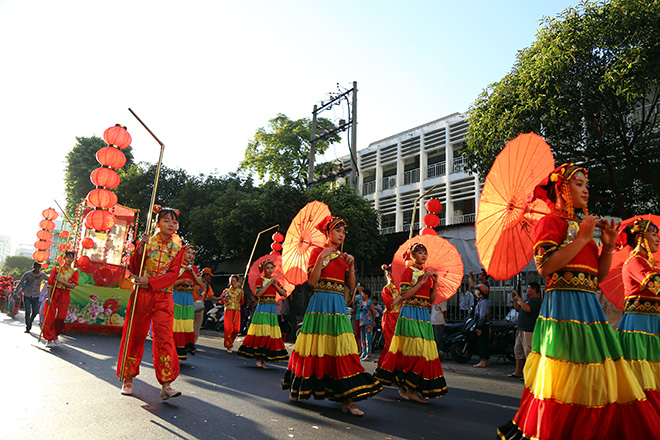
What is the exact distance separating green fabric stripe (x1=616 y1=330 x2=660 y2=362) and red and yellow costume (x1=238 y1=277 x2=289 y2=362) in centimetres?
594

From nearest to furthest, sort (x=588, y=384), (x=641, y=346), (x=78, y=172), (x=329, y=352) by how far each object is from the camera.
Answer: (x=588, y=384)
(x=641, y=346)
(x=329, y=352)
(x=78, y=172)

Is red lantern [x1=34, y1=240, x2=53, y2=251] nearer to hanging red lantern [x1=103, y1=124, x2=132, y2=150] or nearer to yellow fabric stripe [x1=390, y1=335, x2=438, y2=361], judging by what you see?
hanging red lantern [x1=103, y1=124, x2=132, y2=150]

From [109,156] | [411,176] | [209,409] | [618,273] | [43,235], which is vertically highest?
[411,176]

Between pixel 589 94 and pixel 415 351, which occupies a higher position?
pixel 589 94

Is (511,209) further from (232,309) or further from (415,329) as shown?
(232,309)

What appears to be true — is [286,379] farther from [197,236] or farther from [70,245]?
[197,236]

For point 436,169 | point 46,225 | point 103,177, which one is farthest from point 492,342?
point 46,225

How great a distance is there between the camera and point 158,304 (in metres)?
5.23

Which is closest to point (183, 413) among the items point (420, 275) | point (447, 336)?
point (420, 275)

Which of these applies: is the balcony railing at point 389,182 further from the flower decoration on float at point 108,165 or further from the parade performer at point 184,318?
the parade performer at point 184,318

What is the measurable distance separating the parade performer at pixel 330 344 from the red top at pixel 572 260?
228 centimetres

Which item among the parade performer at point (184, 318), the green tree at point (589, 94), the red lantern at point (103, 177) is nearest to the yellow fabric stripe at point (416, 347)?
the parade performer at point (184, 318)

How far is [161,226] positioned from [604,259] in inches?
171

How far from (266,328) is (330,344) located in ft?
14.2
